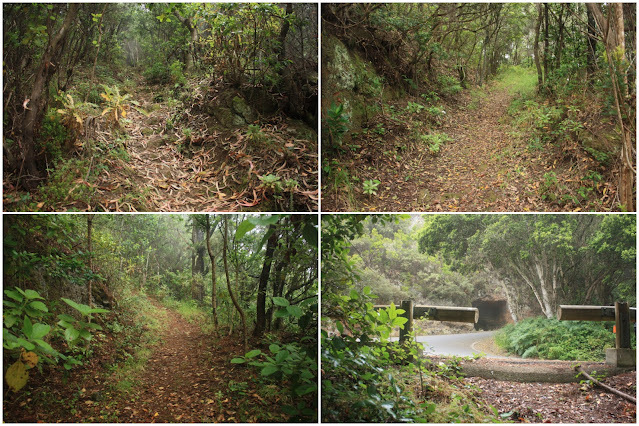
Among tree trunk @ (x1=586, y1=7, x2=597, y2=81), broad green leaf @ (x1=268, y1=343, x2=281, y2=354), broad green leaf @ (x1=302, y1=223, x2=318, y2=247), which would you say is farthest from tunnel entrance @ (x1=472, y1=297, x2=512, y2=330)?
tree trunk @ (x1=586, y1=7, x2=597, y2=81)

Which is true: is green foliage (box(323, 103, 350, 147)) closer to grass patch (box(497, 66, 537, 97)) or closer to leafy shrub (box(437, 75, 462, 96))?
leafy shrub (box(437, 75, 462, 96))

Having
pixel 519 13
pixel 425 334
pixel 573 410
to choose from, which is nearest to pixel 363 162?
pixel 425 334

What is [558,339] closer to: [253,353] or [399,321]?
[399,321]

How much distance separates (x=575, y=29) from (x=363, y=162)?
2120 millimetres

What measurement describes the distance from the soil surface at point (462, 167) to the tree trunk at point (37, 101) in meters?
1.93

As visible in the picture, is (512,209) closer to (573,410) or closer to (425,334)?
(425,334)

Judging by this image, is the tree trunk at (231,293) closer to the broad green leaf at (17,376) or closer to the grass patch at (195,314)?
the grass patch at (195,314)

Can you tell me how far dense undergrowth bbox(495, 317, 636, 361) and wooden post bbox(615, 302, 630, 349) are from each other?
3 centimetres

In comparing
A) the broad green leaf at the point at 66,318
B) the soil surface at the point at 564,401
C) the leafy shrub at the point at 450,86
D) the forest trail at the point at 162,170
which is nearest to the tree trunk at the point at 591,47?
the leafy shrub at the point at 450,86

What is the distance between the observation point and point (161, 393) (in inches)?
82.0

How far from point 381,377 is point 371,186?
132cm

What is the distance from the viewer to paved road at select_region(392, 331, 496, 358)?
2230mm

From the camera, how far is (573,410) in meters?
2.23

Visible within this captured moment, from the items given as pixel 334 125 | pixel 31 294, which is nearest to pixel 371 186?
pixel 334 125
